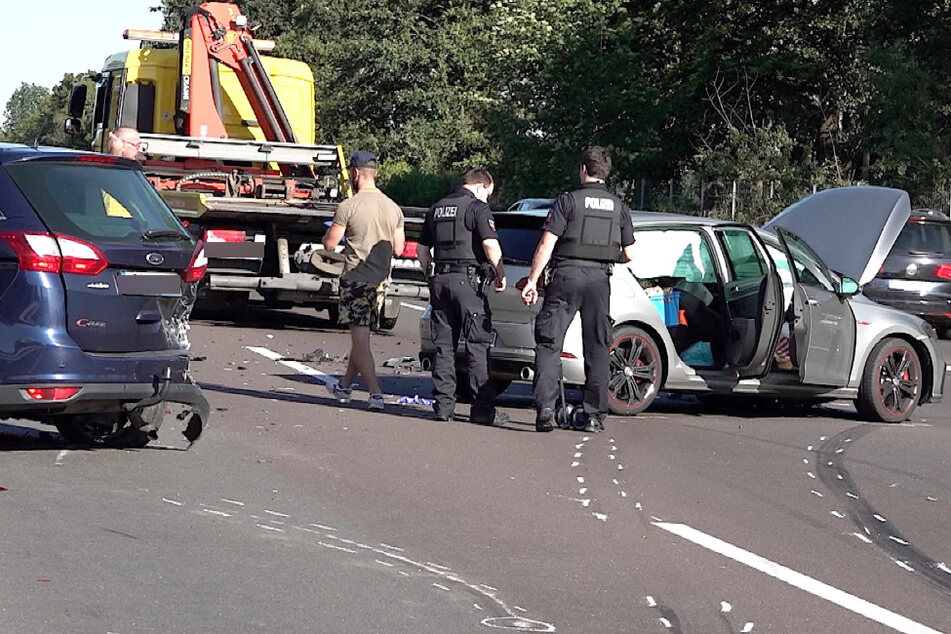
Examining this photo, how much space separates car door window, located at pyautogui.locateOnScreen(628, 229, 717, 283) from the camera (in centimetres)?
1317

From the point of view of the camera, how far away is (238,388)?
13484 mm

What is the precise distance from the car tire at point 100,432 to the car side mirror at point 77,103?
12531mm

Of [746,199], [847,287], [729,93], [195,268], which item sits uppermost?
[729,93]

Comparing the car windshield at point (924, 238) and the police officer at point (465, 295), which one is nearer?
the police officer at point (465, 295)

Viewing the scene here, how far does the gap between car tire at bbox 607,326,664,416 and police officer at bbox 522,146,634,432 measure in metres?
0.85

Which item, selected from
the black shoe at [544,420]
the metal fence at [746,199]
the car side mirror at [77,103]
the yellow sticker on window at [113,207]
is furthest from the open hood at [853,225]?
the metal fence at [746,199]

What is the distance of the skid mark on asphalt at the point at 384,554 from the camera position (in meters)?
6.04

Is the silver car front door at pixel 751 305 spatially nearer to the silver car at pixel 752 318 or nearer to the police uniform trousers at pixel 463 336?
the silver car at pixel 752 318

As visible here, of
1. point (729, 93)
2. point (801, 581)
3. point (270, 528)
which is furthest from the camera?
point (729, 93)

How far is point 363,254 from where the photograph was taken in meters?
12.7

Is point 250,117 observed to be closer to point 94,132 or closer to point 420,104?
point 94,132

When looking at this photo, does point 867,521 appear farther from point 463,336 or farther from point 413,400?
point 413,400

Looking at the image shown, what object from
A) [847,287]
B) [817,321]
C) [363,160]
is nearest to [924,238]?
[847,287]

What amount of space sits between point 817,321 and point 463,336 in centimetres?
290
